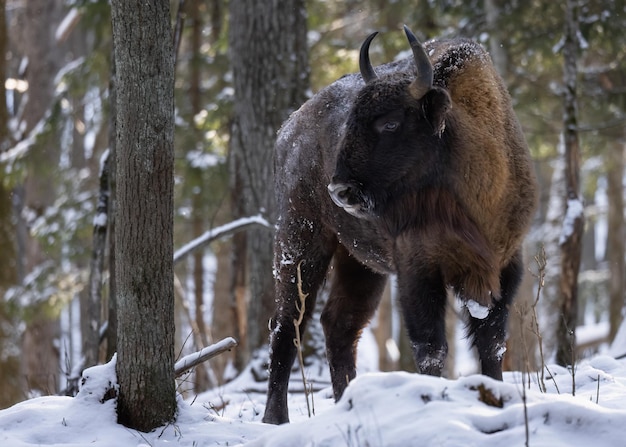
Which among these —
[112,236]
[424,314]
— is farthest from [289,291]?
[112,236]

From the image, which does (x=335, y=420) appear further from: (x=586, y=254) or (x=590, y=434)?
(x=586, y=254)

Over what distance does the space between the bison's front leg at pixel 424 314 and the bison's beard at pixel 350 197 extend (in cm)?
47

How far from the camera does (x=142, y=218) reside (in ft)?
14.5

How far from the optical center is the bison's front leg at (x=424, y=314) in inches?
188

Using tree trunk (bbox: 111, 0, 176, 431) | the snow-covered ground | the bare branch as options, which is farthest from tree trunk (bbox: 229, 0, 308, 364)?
the snow-covered ground

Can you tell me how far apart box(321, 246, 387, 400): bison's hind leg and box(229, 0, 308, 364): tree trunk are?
6.40ft

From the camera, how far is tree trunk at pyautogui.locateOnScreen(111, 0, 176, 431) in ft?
14.4

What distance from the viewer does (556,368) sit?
632 centimetres

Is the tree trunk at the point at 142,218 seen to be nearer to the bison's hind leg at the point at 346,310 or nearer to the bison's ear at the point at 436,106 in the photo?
the bison's ear at the point at 436,106

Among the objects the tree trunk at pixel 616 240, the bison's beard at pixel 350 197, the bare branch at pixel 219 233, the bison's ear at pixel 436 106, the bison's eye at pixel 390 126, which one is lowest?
the tree trunk at pixel 616 240

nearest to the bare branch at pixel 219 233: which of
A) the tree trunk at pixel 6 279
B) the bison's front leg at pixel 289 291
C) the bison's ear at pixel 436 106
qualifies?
the bison's front leg at pixel 289 291

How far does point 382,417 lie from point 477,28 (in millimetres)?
9468

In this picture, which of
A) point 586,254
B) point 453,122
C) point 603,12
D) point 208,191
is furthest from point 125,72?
point 586,254

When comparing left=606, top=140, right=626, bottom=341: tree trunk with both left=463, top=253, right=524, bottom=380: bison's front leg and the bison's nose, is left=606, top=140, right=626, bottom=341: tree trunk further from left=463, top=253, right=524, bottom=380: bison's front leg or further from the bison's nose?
the bison's nose
